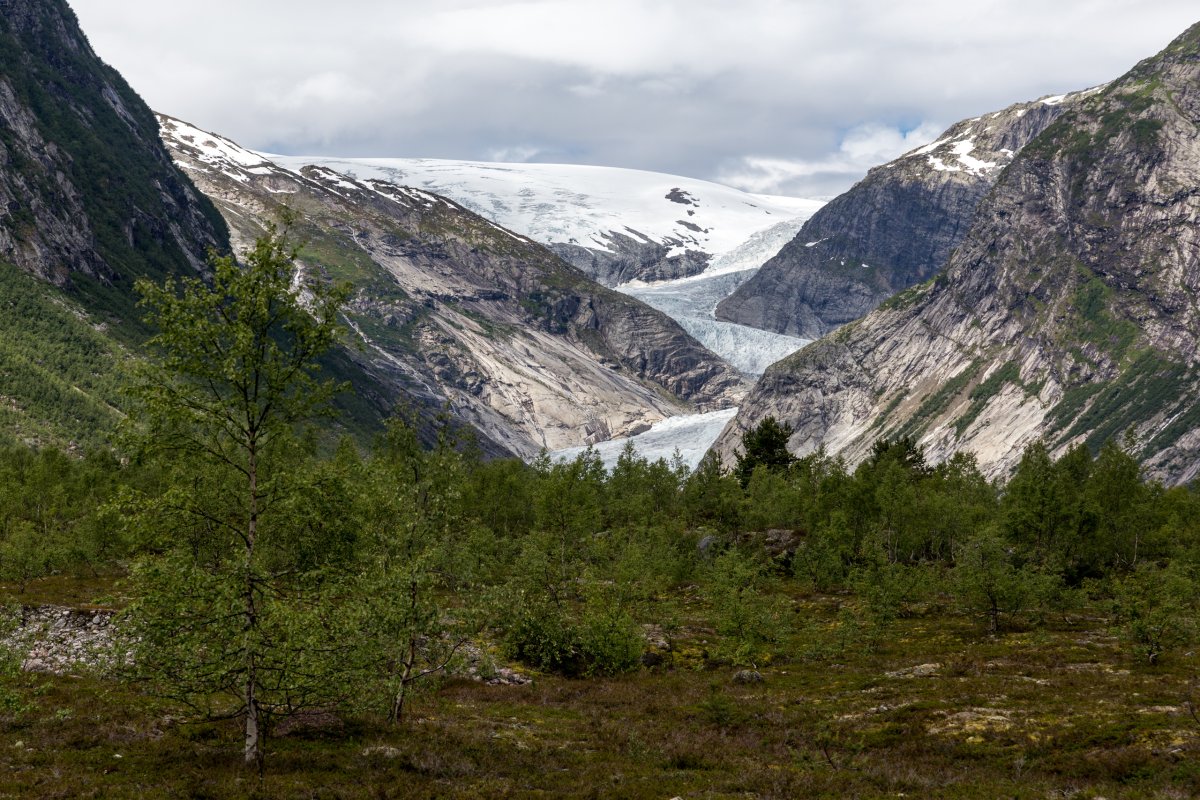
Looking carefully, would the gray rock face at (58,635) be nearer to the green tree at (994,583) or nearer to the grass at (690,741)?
the grass at (690,741)

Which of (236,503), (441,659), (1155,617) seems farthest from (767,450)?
(236,503)

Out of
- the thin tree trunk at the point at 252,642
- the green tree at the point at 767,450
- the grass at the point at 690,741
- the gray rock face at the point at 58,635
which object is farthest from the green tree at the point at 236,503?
the green tree at the point at 767,450

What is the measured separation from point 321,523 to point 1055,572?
185 feet

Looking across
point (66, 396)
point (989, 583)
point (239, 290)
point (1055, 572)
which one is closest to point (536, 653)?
point (989, 583)

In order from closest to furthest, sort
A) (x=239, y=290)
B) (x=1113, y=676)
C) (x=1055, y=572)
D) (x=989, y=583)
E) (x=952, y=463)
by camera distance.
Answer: (x=239, y=290), (x=1113, y=676), (x=989, y=583), (x=1055, y=572), (x=952, y=463)

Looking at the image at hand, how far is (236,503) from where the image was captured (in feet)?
79.7

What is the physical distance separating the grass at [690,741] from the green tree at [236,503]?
2801 millimetres

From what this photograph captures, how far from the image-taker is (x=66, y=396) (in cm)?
17438

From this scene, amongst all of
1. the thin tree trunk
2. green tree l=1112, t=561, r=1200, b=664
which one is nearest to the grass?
the thin tree trunk

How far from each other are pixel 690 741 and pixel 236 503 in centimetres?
1767

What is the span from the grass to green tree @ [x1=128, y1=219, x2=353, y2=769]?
2801 mm

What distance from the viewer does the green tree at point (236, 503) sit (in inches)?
891

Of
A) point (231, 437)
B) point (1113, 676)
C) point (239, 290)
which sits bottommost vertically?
point (1113, 676)

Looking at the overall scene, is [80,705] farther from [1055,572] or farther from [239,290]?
[1055,572]
